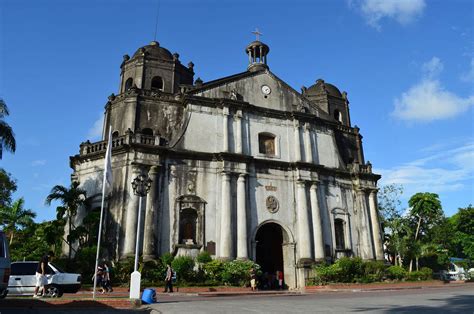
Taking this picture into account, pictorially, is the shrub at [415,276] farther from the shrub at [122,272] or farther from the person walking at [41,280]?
the person walking at [41,280]

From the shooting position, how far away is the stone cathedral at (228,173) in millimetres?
19641

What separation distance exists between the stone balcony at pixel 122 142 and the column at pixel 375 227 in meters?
14.7

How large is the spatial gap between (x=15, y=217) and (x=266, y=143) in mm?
20884

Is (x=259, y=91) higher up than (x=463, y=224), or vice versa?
(x=259, y=91)

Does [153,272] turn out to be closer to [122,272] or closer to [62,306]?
[122,272]

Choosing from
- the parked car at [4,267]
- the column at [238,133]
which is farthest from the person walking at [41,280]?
the column at [238,133]

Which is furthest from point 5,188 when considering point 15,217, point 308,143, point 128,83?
point 308,143

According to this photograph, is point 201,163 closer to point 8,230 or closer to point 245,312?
point 245,312

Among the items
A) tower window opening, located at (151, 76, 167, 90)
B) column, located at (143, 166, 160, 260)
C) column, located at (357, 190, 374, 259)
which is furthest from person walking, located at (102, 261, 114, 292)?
column, located at (357, 190, 374, 259)

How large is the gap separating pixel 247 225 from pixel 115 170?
25.2 ft

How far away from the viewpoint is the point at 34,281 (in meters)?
12.4

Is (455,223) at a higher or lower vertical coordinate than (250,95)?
lower

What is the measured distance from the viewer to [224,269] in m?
18.6

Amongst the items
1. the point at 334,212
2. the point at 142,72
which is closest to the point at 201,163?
the point at 142,72
